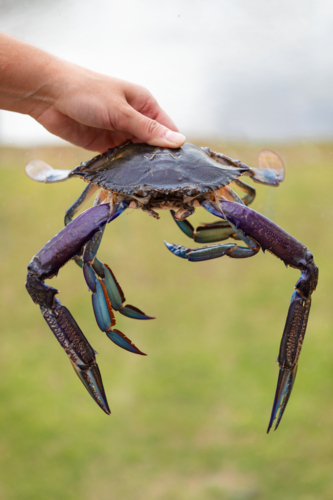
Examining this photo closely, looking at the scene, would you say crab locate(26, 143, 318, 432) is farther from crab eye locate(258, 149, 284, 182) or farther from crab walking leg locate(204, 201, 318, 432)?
crab eye locate(258, 149, 284, 182)

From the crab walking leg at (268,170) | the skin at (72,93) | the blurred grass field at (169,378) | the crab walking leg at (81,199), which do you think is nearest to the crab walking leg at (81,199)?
the crab walking leg at (81,199)

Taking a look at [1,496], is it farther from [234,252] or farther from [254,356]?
[234,252]

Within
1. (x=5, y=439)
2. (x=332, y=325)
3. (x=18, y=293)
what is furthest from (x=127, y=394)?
(x=332, y=325)

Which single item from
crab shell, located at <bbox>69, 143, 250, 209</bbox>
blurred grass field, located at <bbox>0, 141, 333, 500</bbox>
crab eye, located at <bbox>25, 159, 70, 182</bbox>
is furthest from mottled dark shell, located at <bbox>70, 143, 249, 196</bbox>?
blurred grass field, located at <bbox>0, 141, 333, 500</bbox>

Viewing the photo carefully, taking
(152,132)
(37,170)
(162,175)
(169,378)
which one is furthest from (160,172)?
(169,378)

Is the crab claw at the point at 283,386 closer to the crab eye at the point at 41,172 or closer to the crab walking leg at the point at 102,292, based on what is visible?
the crab walking leg at the point at 102,292

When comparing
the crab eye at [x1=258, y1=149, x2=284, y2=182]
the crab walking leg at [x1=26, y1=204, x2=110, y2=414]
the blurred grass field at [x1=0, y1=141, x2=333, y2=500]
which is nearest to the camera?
the crab walking leg at [x1=26, y1=204, x2=110, y2=414]
